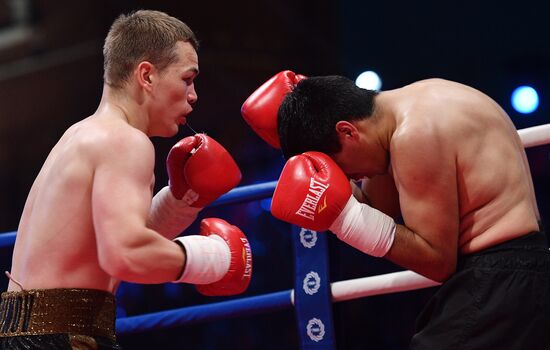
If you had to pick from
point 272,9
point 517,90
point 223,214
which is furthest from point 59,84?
point 517,90

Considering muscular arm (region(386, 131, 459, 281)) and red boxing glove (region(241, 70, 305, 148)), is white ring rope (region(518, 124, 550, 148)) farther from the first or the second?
red boxing glove (region(241, 70, 305, 148))

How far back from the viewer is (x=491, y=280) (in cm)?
171

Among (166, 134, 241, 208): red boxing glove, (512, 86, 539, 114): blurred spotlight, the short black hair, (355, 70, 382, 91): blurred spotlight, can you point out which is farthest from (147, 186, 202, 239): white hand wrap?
(355, 70, 382, 91): blurred spotlight

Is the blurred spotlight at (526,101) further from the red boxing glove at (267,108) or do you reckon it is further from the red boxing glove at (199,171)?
the red boxing glove at (199,171)

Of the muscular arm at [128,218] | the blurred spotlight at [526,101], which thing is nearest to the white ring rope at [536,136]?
the muscular arm at [128,218]

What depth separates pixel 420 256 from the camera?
1.75 meters

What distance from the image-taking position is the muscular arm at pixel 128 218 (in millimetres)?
1592

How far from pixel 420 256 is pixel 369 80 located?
356 cm

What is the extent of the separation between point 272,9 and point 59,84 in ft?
7.27

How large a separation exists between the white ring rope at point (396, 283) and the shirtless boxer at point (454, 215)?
0.62ft

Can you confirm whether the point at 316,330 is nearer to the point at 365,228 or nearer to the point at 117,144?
the point at 365,228

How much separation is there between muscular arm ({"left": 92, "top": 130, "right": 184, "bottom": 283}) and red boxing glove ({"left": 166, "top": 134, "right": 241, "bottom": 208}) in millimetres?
423

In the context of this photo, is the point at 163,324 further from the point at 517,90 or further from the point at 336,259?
Result: the point at 517,90

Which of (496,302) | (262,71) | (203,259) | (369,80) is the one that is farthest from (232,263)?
(262,71)
